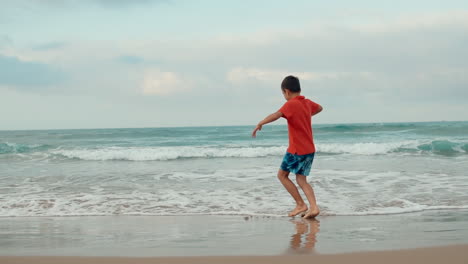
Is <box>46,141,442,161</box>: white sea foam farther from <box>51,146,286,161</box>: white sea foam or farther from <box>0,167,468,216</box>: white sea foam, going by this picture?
<box>0,167,468,216</box>: white sea foam

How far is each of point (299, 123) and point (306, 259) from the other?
2064 millimetres

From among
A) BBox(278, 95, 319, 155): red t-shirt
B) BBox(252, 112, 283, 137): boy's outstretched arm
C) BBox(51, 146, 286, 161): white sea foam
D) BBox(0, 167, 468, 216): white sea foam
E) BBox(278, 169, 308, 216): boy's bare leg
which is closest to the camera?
BBox(252, 112, 283, 137): boy's outstretched arm

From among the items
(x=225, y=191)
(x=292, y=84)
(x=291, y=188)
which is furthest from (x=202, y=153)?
(x=292, y=84)

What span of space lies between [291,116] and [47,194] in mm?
4410

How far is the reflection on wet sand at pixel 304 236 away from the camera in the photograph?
3.43 metres

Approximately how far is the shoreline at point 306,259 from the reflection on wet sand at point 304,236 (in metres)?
0.25

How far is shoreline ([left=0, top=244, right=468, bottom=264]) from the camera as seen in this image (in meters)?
3.05

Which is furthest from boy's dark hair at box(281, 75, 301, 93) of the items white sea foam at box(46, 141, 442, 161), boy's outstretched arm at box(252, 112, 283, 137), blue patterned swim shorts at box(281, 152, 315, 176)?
white sea foam at box(46, 141, 442, 161)

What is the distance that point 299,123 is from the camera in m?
4.92

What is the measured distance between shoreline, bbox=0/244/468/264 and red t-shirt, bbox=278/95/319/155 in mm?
1909

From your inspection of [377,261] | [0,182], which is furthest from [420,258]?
[0,182]

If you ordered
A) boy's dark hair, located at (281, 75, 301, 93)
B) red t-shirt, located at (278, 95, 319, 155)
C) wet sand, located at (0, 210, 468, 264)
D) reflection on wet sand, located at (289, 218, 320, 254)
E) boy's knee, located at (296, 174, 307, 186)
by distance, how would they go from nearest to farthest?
wet sand, located at (0, 210, 468, 264), reflection on wet sand, located at (289, 218, 320, 254), red t-shirt, located at (278, 95, 319, 155), boy's dark hair, located at (281, 75, 301, 93), boy's knee, located at (296, 174, 307, 186)

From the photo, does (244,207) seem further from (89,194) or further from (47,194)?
(47,194)

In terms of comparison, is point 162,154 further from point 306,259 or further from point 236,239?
point 306,259
